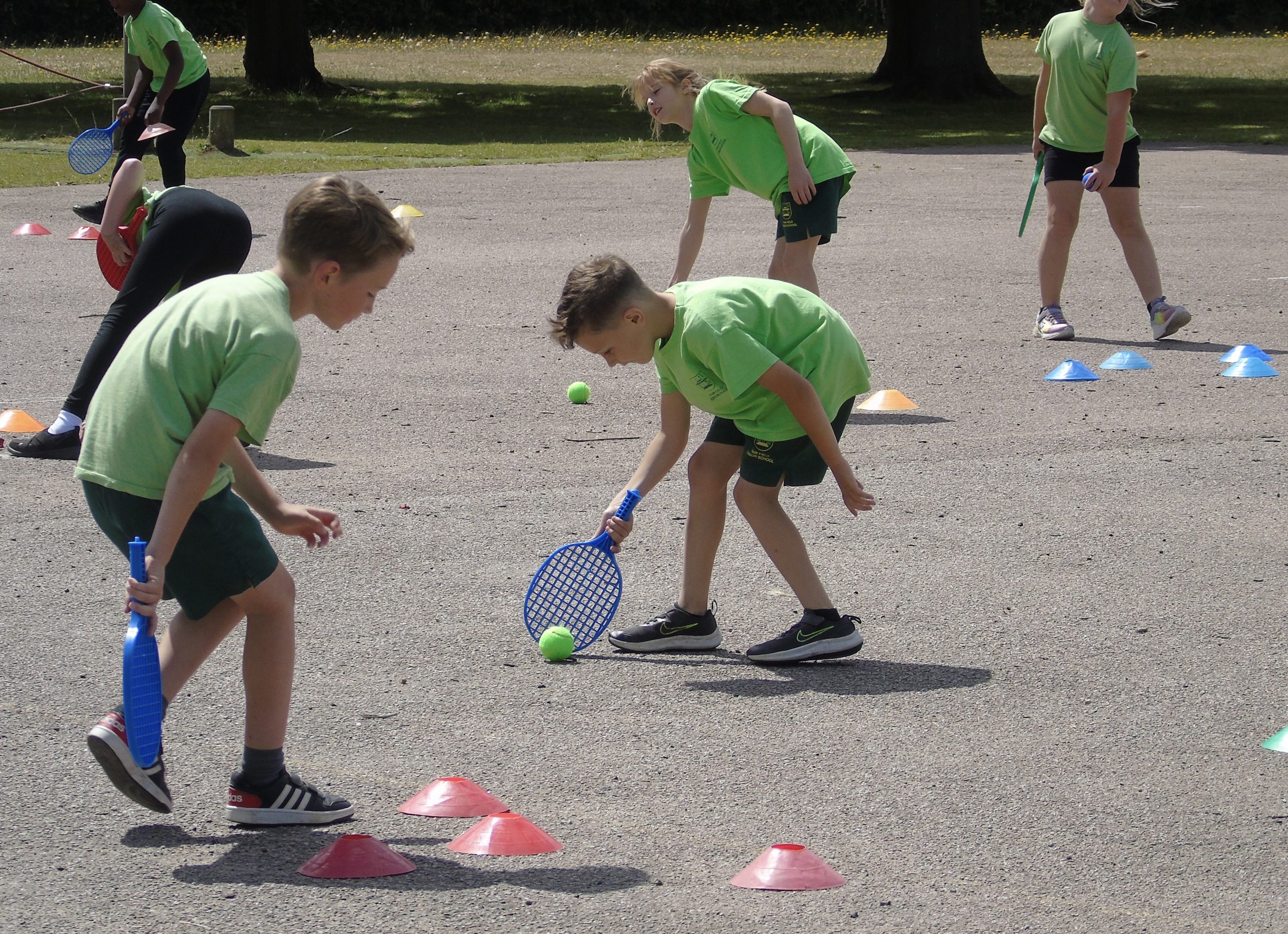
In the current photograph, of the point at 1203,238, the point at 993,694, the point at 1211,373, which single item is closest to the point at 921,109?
the point at 1203,238

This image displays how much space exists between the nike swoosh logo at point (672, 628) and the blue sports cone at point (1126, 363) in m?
4.61

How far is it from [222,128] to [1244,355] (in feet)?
44.0

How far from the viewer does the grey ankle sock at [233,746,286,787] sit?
11.6ft

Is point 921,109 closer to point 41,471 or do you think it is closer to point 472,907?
point 41,471

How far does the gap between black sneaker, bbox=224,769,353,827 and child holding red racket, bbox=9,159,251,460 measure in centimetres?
334

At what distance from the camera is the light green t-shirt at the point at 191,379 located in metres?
3.21

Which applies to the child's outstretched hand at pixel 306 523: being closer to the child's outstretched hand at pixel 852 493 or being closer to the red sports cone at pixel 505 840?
the red sports cone at pixel 505 840

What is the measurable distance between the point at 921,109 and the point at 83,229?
655 inches

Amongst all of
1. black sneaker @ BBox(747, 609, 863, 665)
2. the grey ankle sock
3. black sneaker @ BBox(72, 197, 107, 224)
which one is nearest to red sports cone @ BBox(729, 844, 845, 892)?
the grey ankle sock

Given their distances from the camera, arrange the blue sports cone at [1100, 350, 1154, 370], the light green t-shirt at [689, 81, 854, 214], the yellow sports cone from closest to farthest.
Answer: the light green t-shirt at [689, 81, 854, 214] → the yellow sports cone → the blue sports cone at [1100, 350, 1154, 370]

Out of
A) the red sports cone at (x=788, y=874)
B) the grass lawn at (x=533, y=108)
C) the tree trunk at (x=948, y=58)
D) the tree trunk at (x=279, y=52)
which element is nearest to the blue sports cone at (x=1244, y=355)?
the red sports cone at (x=788, y=874)

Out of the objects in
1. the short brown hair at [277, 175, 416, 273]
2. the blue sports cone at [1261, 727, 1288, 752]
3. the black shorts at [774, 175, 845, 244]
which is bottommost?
the blue sports cone at [1261, 727, 1288, 752]

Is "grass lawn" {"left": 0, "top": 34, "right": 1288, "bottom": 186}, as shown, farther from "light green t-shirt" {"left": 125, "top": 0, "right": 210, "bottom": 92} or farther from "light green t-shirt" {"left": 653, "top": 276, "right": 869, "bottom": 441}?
"light green t-shirt" {"left": 653, "top": 276, "right": 869, "bottom": 441}

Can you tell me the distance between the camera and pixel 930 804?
3.69m
